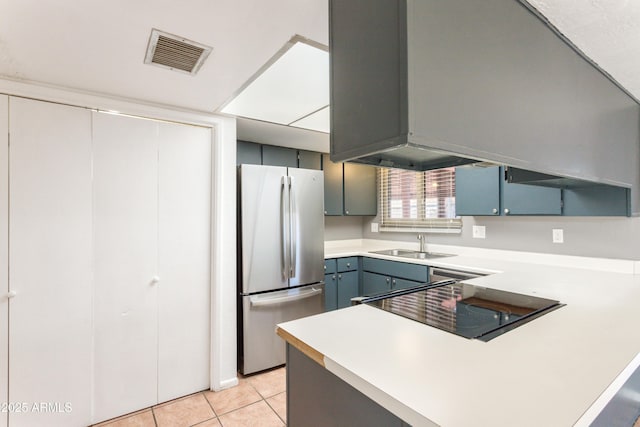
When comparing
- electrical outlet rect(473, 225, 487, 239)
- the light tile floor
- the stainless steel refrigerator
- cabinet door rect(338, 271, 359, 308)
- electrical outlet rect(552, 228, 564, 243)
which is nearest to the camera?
the light tile floor

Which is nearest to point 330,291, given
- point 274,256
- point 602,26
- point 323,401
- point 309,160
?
point 274,256

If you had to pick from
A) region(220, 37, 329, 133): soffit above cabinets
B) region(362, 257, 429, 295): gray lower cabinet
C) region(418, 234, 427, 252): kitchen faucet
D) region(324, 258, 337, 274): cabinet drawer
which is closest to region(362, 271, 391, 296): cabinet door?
region(362, 257, 429, 295): gray lower cabinet

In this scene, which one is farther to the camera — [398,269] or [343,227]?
[343,227]

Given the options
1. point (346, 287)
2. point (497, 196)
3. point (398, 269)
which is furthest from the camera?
point (346, 287)

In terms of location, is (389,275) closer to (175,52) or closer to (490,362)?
(490,362)

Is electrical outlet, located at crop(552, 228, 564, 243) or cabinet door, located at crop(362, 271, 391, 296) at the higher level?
electrical outlet, located at crop(552, 228, 564, 243)

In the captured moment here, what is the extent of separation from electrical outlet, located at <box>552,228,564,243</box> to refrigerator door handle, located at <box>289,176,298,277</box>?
2.14 meters

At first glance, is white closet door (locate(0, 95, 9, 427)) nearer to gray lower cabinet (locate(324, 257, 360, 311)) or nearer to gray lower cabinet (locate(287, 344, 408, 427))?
gray lower cabinet (locate(287, 344, 408, 427))

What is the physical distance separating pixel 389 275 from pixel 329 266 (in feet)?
2.04

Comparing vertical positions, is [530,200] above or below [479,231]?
above

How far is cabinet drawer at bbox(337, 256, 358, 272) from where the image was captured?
329 centimetres

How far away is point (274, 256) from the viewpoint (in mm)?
2674

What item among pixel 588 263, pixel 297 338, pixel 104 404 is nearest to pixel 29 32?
pixel 297 338

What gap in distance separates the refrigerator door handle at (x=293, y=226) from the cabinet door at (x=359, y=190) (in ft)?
3.70
